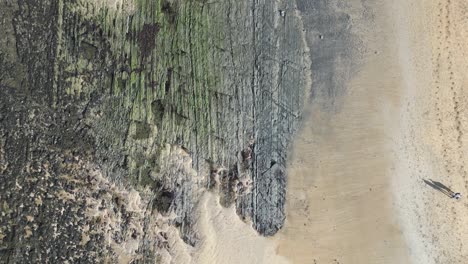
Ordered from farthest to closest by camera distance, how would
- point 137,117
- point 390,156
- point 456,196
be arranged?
point 390,156 < point 456,196 < point 137,117

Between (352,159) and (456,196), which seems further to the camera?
(352,159)

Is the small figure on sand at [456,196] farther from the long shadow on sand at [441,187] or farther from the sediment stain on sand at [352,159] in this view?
the sediment stain on sand at [352,159]

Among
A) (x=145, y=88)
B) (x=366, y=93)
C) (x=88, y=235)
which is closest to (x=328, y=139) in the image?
(x=366, y=93)

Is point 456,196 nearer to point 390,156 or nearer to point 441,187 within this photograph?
point 441,187

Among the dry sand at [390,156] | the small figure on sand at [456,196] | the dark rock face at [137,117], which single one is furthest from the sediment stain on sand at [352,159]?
the small figure on sand at [456,196]

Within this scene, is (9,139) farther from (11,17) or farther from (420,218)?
(420,218)

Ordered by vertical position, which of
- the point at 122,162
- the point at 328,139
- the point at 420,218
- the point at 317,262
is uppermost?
the point at 328,139

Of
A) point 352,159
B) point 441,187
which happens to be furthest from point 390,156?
point 441,187
